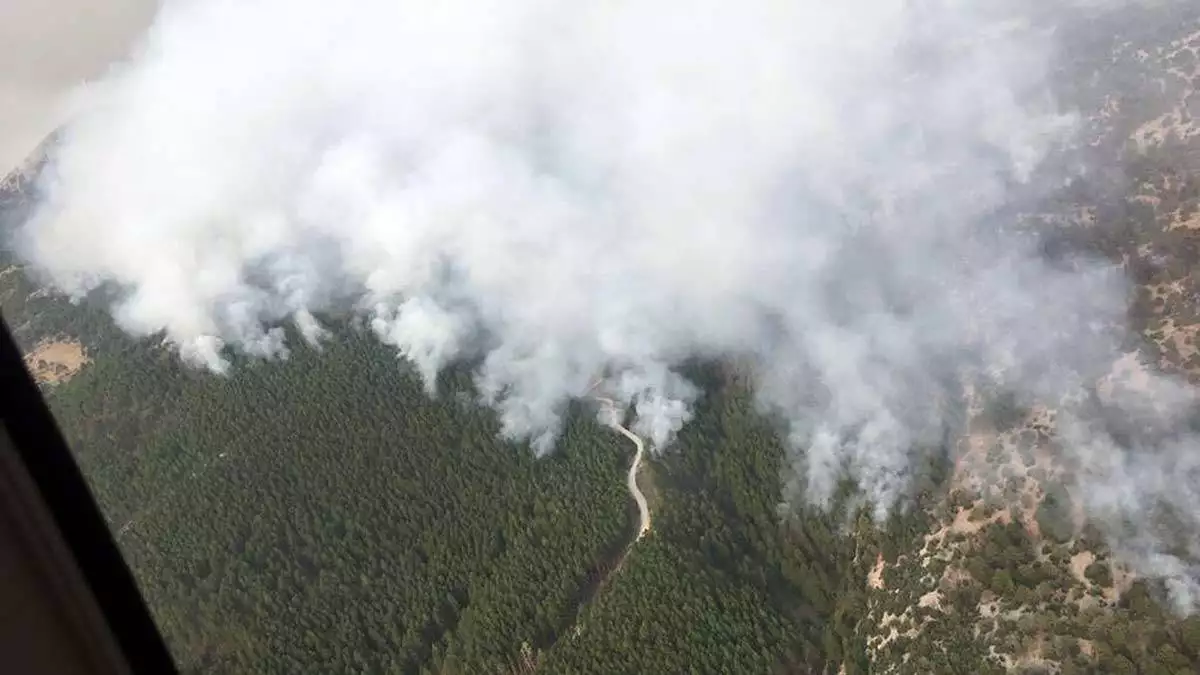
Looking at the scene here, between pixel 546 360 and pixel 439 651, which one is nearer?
pixel 439 651

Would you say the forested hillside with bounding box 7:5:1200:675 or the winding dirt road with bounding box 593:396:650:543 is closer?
the forested hillside with bounding box 7:5:1200:675

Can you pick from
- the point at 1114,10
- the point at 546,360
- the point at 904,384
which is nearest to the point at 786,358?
the point at 904,384

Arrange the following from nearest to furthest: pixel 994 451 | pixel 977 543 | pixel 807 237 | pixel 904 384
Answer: pixel 977 543, pixel 994 451, pixel 904 384, pixel 807 237

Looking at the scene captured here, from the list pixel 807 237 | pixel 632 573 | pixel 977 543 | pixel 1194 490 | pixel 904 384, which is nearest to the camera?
pixel 1194 490

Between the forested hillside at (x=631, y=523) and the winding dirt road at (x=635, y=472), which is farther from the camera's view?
the winding dirt road at (x=635, y=472)

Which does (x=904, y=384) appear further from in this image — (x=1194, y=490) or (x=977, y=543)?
(x=1194, y=490)

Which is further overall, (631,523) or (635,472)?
(635,472)

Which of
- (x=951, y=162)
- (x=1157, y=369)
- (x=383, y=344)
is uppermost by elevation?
(x=383, y=344)

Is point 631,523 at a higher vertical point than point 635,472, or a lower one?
lower
